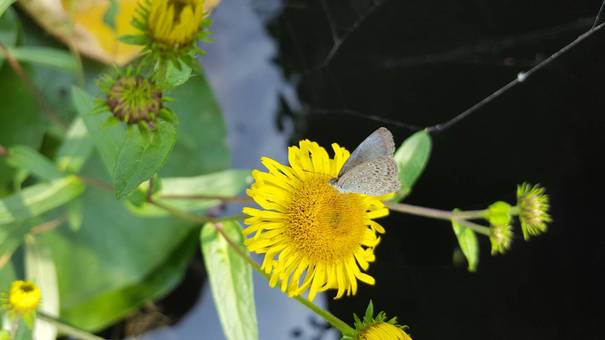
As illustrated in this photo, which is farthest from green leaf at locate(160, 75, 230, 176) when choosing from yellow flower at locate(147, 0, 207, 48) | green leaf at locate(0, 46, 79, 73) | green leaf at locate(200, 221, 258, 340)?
yellow flower at locate(147, 0, 207, 48)

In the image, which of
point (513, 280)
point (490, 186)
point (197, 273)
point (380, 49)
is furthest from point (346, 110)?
point (197, 273)

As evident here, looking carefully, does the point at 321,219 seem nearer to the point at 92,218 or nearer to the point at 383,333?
the point at 383,333

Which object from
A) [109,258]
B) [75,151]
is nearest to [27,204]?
[75,151]

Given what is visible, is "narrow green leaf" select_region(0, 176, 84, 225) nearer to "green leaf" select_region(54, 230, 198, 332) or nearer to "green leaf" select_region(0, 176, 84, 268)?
"green leaf" select_region(0, 176, 84, 268)

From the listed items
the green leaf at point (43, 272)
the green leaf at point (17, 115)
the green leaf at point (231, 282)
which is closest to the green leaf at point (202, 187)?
the green leaf at point (231, 282)

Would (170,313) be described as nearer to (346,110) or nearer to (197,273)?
(197,273)

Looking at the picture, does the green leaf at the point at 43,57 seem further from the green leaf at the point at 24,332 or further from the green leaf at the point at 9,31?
the green leaf at the point at 24,332
